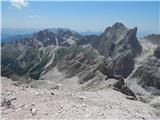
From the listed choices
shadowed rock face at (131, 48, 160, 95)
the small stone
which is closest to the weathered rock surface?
shadowed rock face at (131, 48, 160, 95)

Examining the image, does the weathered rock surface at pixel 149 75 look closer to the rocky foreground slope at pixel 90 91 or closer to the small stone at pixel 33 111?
the rocky foreground slope at pixel 90 91

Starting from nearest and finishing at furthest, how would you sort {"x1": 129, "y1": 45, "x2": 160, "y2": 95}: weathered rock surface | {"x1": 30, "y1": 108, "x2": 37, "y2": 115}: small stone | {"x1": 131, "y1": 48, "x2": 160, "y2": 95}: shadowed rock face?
{"x1": 30, "y1": 108, "x2": 37, "y2": 115}: small stone < {"x1": 129, "y1": 45, "x2": 160, "y2": 95}: weathered rock surface < {"x1": 131, "y1": 48, "x2": 160, "y2": 95}: shadowed rock face

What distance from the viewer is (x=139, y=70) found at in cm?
17325

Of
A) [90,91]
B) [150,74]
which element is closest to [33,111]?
[90,91]

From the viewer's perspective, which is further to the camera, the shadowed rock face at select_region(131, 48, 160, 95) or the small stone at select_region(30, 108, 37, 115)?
the shadowed rock face at select_region(131, 48, 160, 95)

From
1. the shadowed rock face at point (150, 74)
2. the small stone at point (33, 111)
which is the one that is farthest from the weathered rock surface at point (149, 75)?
the small stone at point (33, 111)

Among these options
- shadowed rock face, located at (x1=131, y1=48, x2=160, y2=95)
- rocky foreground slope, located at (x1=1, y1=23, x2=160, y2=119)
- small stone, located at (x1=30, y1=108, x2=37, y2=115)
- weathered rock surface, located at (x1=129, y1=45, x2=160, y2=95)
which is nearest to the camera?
small stone, located at (x1=30, y1=108, x2=37, y2=115)

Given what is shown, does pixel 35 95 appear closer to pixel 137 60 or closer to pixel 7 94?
pixel 7 94

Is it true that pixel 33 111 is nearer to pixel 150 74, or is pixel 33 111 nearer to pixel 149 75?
pixel 149 75

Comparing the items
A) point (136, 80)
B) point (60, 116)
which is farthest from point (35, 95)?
point (136, 80)

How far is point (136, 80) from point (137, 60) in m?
37.2

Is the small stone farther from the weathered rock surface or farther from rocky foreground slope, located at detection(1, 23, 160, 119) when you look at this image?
the weathered rock surface

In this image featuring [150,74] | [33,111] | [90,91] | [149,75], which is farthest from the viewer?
[150,74]

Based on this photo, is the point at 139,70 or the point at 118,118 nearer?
the point at 118,118
